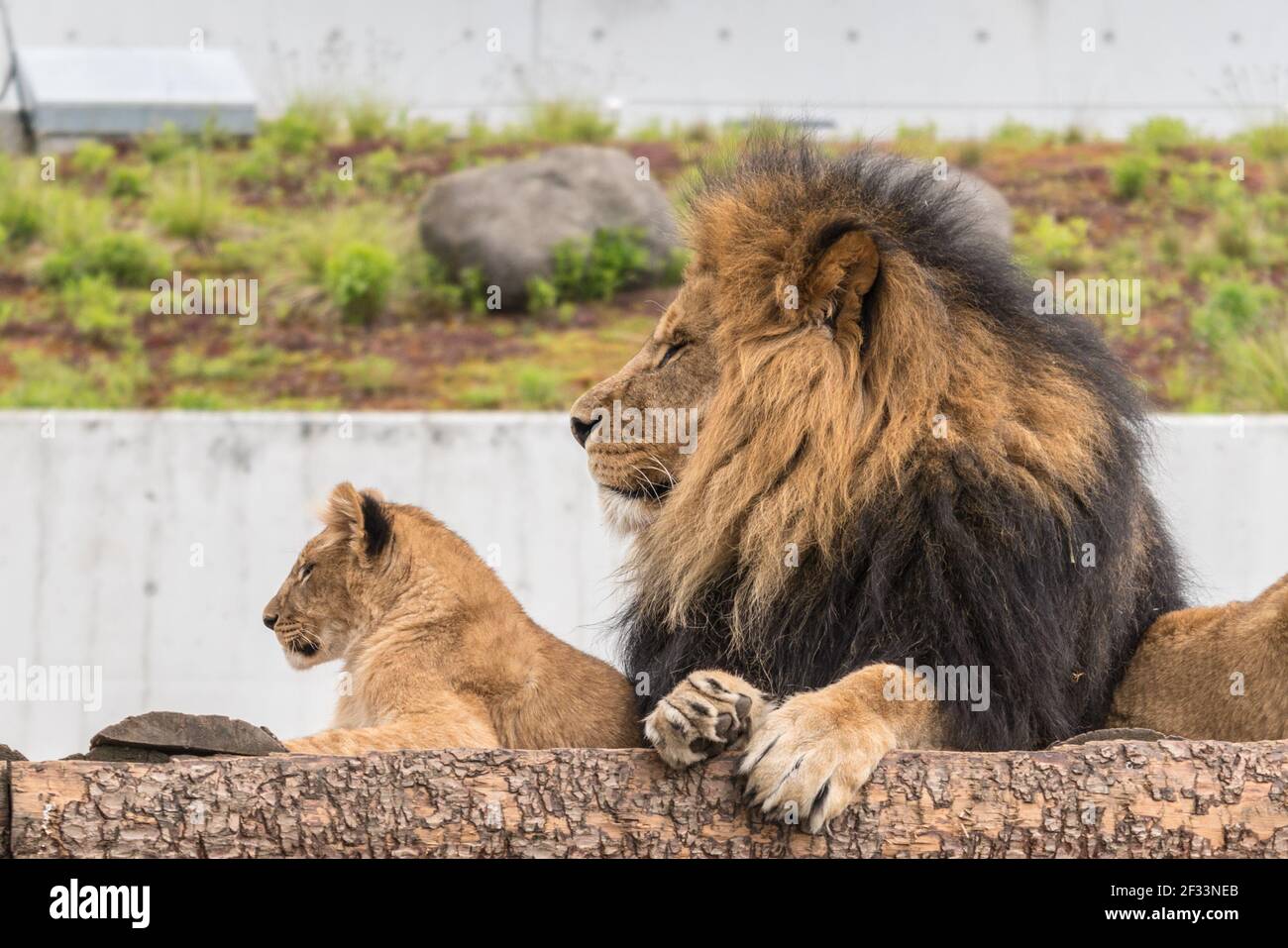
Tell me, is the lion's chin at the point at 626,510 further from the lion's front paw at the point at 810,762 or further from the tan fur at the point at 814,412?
the lion's front paw at the point at 810,762

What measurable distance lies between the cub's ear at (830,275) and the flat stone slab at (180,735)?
5.45ft

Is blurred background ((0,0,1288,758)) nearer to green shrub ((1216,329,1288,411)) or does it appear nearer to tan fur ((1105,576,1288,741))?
green shrub ((1216,329,1288,411))

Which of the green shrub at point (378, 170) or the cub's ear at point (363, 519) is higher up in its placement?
the green shrub at point (378, 170)

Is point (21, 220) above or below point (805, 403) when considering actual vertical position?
above

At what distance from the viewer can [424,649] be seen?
4.51m

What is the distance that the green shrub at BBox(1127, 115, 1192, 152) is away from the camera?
15273 millimetres

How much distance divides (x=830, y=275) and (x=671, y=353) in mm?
534

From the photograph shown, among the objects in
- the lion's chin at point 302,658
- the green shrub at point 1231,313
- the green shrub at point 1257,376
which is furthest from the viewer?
the green shrub at point 1231,313

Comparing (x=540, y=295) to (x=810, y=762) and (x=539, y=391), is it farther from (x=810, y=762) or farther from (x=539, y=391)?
(x=810, y=762)

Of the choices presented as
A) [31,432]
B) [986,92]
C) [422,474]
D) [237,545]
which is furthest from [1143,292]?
[31,432]

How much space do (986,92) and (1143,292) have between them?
4511mm

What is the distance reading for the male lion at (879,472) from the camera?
12.4 ft

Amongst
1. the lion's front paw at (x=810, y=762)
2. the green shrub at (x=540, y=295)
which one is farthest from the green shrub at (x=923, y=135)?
the lion's front paw at (x=810, y=762)

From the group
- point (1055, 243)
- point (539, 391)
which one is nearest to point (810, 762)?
point (539, 391)
